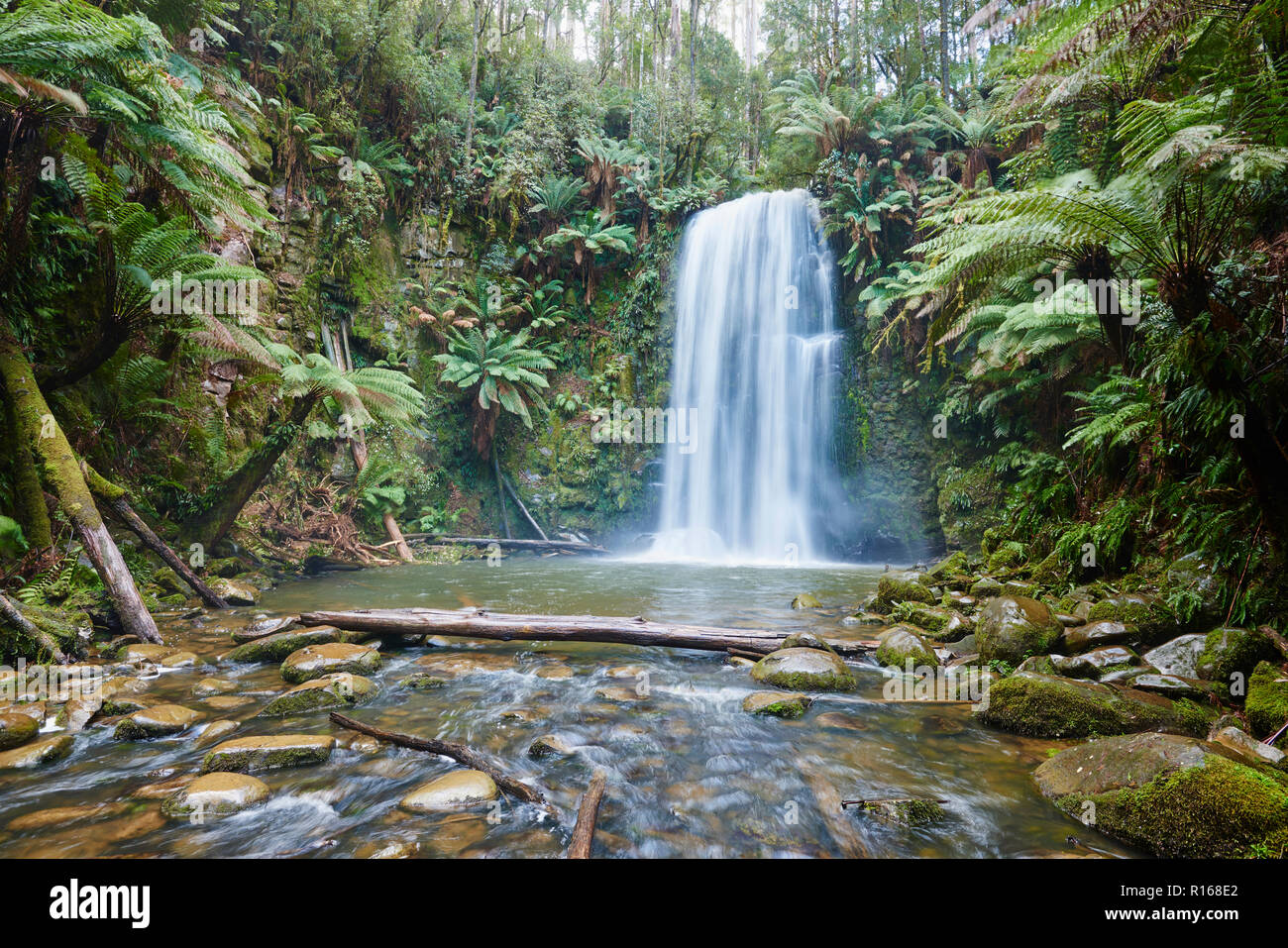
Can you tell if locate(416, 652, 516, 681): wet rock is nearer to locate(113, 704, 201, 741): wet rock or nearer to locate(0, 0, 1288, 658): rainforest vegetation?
locate(113, 704, 201, 741): wet rock

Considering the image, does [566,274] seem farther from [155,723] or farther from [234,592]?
[155,723]

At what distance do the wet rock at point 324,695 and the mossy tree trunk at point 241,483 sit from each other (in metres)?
4.24

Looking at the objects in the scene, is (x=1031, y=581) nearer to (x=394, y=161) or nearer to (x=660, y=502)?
(x=660, y=502)

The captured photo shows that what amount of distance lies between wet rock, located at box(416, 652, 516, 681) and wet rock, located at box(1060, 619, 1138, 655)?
4044 mm

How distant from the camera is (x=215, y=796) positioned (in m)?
2.40

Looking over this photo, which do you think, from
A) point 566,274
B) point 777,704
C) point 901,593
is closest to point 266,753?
point 777,704

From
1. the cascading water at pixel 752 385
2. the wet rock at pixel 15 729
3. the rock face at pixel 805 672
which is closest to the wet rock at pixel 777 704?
the rock face at pixel 805 672

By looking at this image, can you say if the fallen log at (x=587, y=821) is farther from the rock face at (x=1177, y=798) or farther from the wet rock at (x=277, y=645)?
the wet rock at (x=277, y=645)
